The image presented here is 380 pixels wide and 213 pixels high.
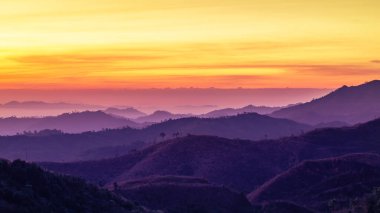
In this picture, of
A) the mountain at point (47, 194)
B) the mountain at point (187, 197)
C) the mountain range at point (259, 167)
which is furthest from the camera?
the mountain range at point (259, 167)

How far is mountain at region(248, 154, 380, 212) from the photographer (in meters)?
124

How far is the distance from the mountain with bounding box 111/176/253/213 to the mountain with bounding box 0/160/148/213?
100 ft

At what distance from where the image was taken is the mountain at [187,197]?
107m

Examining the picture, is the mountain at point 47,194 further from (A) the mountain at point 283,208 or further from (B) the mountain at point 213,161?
(B) the mountain at point 213,161

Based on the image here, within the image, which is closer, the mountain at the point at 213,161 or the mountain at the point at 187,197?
the mountain at the point at 187,197

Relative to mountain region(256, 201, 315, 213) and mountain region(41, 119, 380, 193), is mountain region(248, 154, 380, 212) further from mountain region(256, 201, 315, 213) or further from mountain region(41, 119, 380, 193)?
mountain region(41, 119, 380, 193)

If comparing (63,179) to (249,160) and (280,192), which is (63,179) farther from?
(249,160)

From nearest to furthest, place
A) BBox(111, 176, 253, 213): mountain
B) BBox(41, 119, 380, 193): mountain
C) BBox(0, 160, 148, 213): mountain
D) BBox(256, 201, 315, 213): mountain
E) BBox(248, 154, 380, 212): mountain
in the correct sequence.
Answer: BBox(0, 160, 148, 213): mountain < BBox(256, 201, 315, 213): mountain < BBox(111, 176, 253, 213): mountain < BBox(248, 154, 380, 212): mountain < BBox(41, 119, 380, 193): mountain

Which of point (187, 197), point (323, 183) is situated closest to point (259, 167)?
point (323, 183)

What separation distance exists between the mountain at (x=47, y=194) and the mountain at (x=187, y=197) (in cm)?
3050

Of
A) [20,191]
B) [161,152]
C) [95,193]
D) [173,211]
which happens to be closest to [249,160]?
[161,152]

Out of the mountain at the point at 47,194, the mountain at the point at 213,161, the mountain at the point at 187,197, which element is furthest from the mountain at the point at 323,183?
the mountain at the point at 47,194

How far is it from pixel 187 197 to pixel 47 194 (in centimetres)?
4906

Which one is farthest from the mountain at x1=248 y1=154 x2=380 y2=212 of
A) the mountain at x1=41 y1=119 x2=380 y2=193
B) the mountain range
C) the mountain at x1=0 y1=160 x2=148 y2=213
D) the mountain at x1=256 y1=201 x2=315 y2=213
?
the mountain at x1=0 y1=160 x2=148 y2=213
